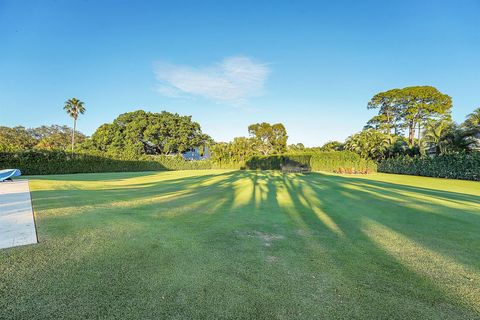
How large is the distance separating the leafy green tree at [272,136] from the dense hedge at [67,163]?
24466 mm

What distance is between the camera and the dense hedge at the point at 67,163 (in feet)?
61.3

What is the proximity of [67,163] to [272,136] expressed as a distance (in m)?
37.9

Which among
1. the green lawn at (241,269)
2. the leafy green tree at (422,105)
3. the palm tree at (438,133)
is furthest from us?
the leafy green tree at (422,105)

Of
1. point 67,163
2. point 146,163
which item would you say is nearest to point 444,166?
point 146,163

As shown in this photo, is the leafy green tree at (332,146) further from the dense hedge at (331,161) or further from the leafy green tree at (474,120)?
the leafy green tree at (474,120)

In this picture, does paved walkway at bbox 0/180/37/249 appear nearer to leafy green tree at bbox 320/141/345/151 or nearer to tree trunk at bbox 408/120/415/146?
leafy green tree at bbox 320/141/345/151

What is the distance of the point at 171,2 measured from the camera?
535 inches

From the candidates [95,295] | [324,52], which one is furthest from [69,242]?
[324,52]

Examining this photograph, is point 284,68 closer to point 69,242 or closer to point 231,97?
point 231,97

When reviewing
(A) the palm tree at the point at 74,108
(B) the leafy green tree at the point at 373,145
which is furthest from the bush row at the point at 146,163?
(A) the palm tree at the point at 74,108

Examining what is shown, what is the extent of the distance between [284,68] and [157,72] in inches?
461

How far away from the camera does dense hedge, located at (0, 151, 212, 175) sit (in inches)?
736

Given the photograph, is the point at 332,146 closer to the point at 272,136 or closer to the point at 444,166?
the point at 272,136

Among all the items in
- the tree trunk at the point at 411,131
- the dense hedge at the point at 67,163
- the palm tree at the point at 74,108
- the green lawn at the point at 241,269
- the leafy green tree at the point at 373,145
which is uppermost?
the palm tree at the point at 74,108
